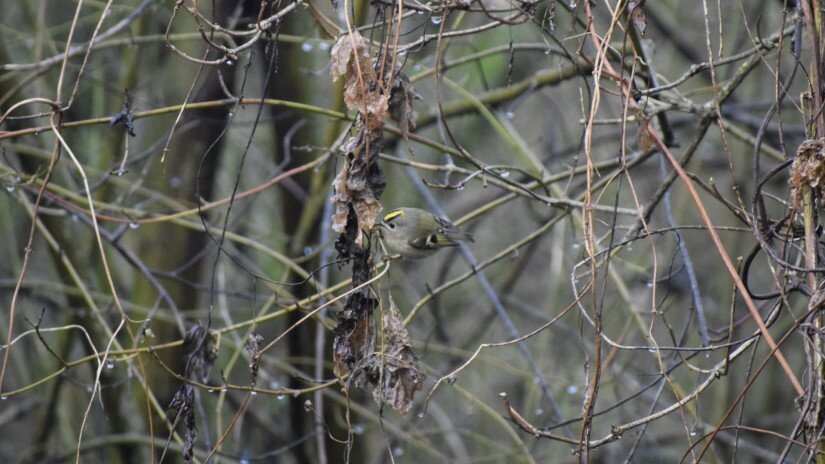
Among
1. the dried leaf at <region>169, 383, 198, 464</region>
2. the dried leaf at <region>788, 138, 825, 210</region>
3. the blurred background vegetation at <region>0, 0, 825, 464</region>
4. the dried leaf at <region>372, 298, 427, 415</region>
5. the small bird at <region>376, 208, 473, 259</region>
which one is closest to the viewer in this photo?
the dried leaf at <region>788, 138, 825, 210</region>

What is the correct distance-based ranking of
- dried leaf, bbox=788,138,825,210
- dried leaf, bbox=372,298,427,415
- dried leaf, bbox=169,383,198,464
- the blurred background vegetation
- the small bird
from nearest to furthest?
dried leaf, bbox=788,138,825,210 < dried leaf, bbox=372,298,427,415 < dried leaf, bbox=169,383,198,464 < the blurred background vegetation < the small bird

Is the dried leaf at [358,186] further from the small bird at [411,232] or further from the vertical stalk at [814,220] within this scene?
the small bird at [411,232]

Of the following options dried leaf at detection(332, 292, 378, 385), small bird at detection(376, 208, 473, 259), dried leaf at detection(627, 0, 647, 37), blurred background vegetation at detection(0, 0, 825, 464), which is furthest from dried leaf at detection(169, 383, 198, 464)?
small bird at detection(376, 208, 473, 259)

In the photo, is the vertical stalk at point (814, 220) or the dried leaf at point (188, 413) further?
the dried leaf at point (188, 413)

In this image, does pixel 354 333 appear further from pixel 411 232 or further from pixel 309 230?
pixel 309 230

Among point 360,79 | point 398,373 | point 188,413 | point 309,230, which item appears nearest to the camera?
point 360,79

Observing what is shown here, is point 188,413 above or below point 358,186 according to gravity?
below

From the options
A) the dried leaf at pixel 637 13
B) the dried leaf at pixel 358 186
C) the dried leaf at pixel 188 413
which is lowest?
the dried leaf at pixel 188 413

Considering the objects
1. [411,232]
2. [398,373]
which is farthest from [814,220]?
[411,232]

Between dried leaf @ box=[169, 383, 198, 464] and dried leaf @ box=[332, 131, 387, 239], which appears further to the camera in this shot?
dried leaf @ box=[169, 383, 198, 464]

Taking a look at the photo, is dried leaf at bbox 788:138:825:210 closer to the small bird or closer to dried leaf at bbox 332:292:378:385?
dried leaf at bbox 332:292:378:385

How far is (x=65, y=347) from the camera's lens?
4938 millimetres

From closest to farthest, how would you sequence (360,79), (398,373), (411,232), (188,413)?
(360,79) → (398,373) → (188,413) → (411,232)

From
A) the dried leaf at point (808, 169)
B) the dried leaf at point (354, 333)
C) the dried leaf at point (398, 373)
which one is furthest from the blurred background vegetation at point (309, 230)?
the dried leaf at point (808, 169)
